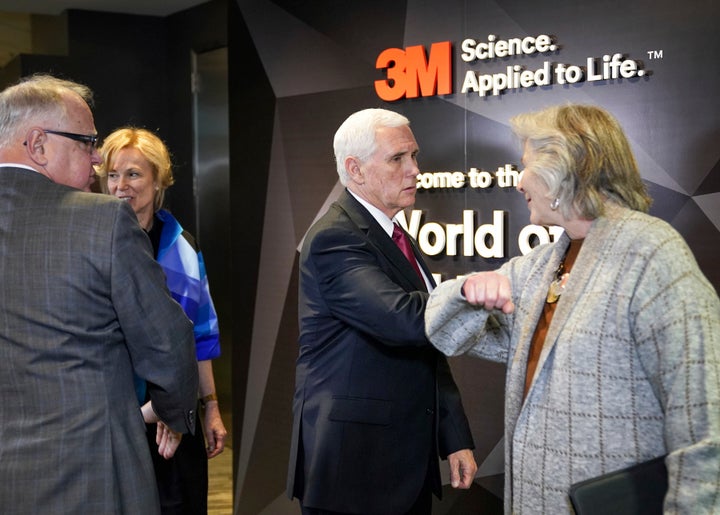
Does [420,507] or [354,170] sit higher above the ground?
[354,170]

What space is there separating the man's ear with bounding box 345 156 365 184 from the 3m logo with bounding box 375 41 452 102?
1.00 m

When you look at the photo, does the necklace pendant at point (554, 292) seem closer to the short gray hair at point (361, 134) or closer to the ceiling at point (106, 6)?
the short gray hair at point (361, 134)

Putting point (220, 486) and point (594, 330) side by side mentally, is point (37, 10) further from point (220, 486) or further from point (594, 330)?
point (594, 330)

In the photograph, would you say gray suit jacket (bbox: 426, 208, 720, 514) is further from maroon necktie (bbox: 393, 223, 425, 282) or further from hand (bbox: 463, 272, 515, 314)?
maroon necktie (bbox: 393, 223, 425, 282)

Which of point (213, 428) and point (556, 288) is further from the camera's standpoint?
point (213, 428)

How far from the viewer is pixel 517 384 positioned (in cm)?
212

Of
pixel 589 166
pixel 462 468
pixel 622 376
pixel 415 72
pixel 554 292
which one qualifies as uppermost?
pixel 415 72

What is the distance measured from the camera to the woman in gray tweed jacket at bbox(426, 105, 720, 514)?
5.84 feet

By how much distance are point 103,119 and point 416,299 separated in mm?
5319

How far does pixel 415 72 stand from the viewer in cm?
392

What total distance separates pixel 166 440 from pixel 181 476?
313 millimetres

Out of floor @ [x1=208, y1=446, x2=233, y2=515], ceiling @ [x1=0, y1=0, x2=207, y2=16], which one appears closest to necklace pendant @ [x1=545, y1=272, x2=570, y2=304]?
floor @ [x1=208, y1=446, x2=233, y2=515]

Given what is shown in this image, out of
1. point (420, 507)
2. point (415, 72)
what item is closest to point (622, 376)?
point (420, 507)

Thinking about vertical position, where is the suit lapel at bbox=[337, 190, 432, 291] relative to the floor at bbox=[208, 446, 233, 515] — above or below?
above
